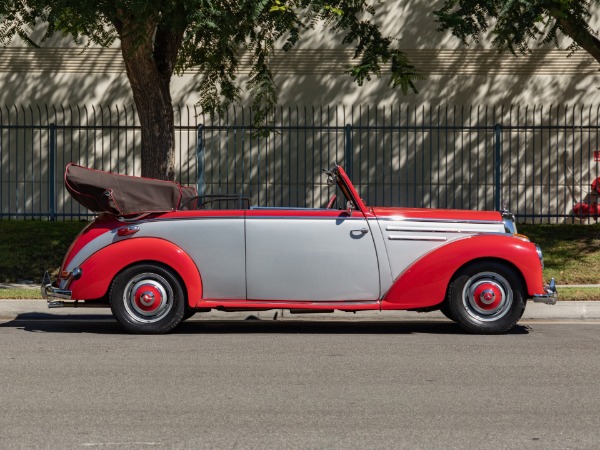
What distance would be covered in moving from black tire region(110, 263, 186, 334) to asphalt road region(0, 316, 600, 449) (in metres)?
0.21

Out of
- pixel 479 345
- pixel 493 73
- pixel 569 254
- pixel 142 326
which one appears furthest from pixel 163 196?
pixel 493 73

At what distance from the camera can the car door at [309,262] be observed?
10312 mm

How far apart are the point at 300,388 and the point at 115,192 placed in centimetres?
367

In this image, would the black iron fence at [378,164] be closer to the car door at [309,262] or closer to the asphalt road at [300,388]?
the asphalt road at [300,388]

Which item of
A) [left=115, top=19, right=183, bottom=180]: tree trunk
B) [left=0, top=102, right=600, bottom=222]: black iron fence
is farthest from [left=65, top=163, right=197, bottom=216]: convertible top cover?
[left=0, top=102, right=600, bottom=222]: black iron fence

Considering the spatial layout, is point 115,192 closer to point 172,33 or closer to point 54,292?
point 54,292

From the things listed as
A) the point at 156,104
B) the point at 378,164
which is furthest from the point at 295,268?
the point at 378,164

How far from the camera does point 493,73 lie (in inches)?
935

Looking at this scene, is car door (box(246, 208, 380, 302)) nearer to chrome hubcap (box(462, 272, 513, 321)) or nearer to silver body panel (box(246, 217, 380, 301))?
silver body panel (box(246, 217, 380, 301))

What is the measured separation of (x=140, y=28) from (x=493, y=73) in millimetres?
11749

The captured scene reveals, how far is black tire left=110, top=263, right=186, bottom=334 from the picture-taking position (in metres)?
10.3

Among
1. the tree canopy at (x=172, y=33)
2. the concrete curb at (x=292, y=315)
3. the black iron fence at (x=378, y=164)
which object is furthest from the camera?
the black iron fence at (x=378, y=164)

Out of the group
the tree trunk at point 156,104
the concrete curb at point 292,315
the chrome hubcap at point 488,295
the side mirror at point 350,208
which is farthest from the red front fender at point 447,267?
the tree trunk at point 156,104

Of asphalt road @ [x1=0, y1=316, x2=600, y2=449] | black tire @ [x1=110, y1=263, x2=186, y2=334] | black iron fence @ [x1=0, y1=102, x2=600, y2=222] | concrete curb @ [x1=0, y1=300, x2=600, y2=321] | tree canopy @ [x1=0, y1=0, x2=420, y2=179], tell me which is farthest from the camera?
black iron fence @ [x1=0, y1=102, x2=600, y2=222]
